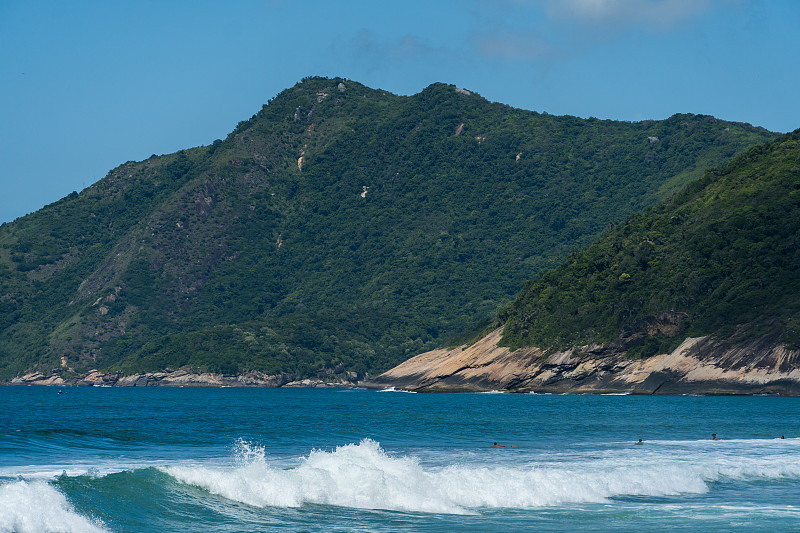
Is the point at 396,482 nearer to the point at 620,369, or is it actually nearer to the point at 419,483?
the point at 419,483

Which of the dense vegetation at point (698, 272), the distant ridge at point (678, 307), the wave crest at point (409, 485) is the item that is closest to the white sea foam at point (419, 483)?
the wave crest at point (409, 485)

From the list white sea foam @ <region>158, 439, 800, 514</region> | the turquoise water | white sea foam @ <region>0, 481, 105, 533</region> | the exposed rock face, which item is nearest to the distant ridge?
the exposed rock face

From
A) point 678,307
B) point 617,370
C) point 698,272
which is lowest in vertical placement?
point 617,370

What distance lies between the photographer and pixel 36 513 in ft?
89.9

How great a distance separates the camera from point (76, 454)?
46031mm

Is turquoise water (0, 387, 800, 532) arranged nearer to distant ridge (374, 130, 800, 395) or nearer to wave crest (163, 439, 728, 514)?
wave crest (163, 439, 728, 514)

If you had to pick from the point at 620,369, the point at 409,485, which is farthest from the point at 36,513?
the point at 620,369

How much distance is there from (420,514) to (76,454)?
21.0m

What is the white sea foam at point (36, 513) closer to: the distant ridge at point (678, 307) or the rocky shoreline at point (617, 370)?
the rocky shoreline at point (617, 370)

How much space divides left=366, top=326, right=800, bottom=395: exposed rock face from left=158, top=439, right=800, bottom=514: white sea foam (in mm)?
83007

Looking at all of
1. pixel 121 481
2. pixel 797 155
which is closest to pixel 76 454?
pixel 121 481

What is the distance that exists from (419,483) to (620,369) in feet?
356

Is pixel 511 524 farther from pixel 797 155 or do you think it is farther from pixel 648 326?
pixel 797 155

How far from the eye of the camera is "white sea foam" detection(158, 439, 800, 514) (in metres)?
34.2
